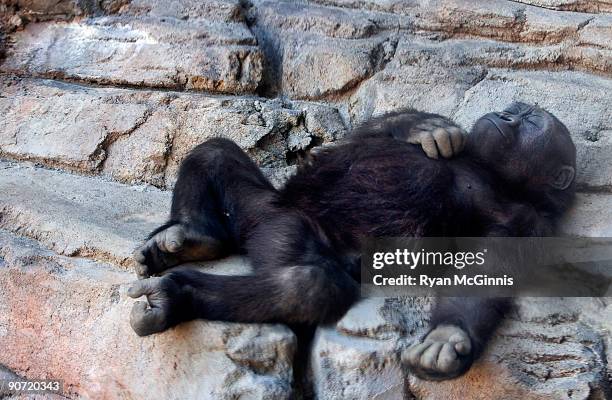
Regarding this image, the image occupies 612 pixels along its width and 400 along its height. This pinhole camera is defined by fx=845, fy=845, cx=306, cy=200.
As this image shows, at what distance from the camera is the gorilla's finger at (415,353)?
11.0ft

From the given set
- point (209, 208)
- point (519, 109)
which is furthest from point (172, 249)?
point (519, 109)

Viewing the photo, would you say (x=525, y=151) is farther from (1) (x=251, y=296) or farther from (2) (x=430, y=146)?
(1) (x=251, y=296)

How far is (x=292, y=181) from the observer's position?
4.29m

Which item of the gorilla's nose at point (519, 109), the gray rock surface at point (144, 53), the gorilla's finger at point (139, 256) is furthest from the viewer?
the gray rock surface at point (144, 53)

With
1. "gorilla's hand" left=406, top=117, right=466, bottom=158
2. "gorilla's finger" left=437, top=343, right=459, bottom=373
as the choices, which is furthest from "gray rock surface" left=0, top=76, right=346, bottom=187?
"gorilla's finger" left=437, top=343, right=459, bottom=373

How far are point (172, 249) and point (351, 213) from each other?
2.92ft

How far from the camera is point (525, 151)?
4.32m

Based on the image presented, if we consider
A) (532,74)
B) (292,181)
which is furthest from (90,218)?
(532,74)

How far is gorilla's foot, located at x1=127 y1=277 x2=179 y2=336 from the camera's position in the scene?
10.9 feet

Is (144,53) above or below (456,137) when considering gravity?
below

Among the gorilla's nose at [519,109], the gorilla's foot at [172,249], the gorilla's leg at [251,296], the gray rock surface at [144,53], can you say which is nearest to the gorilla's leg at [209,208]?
the gorilla's foot at [172,249]

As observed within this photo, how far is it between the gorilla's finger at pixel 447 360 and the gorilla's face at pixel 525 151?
1293 mm

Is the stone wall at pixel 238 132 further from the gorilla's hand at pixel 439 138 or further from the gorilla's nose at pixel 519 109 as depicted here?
the gorilla's hand at pixel 439 138

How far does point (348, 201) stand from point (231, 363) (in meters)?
1.10
